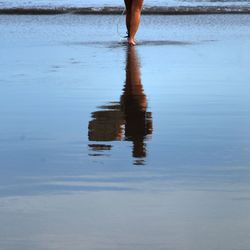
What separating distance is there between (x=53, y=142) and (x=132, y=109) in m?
1.48

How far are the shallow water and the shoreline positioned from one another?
818 centimetres

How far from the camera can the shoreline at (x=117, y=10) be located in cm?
1952

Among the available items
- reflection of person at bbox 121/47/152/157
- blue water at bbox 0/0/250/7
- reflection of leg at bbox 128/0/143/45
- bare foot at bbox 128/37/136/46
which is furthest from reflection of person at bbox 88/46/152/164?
blue water at bbox 0/0/250/7

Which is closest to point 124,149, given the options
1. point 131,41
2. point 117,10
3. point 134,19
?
point 131,41

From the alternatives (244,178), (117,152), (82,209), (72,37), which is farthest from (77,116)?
(72,37)

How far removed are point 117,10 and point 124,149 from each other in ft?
48.8

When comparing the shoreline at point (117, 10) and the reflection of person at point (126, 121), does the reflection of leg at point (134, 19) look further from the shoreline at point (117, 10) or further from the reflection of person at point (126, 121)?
the shoreline at point (117, 10)

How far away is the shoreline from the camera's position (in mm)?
19516

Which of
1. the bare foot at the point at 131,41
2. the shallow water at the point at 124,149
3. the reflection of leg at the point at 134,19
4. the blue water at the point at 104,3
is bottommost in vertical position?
the shallow water at the point at 124,149

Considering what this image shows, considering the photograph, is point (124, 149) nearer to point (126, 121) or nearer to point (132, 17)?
point (126, 121)

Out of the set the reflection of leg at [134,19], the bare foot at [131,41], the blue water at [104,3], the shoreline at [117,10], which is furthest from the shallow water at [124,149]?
the blue water at [104,3]

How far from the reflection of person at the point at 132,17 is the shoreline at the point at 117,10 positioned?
635 cm

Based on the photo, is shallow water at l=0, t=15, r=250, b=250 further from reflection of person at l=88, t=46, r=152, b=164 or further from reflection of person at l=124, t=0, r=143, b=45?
reflection of person at l=124, t=0, r=143, b=45

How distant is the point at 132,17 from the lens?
1284 centimetres
